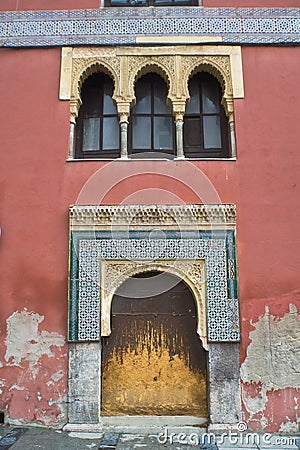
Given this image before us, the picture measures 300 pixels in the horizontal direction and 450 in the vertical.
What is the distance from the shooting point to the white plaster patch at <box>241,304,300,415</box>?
469 centimetres

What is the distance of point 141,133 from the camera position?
18.3ft

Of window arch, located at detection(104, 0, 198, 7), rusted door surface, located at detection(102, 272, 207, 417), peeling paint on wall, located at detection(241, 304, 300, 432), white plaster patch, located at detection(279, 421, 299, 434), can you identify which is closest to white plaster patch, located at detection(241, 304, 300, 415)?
peeling paint on wall, located at detection(241, 304, 300, 432)

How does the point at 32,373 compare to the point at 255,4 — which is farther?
the point at 255,4

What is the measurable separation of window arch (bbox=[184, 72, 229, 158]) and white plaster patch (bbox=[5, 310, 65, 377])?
2.44 m


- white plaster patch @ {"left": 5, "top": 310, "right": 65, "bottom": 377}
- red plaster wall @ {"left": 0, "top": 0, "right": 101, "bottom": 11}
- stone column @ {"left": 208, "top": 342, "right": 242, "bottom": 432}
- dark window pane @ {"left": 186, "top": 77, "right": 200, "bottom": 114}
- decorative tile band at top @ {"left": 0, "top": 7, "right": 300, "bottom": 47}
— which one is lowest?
stone column @ {"left": 208, "top": 342, "right": 242, "bottom": 432}

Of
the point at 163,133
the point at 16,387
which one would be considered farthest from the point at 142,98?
the point at 16,387

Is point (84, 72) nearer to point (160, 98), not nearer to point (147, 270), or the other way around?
point (160, 98)

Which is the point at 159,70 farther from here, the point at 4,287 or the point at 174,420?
the point at 174,420

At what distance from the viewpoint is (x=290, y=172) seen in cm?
512

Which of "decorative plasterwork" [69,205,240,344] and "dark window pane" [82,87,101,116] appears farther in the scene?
"dark window pane" [82,87,101,116]

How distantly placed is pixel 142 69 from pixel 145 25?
54 centimetres

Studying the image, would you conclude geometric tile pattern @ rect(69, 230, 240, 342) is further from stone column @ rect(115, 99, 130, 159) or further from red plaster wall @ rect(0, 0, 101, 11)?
red plaster wall @ rect(0, 0, 101, 11)

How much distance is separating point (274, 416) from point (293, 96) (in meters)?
3.31

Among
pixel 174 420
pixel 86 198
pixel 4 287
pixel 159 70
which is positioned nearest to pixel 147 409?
pixel 174 420
